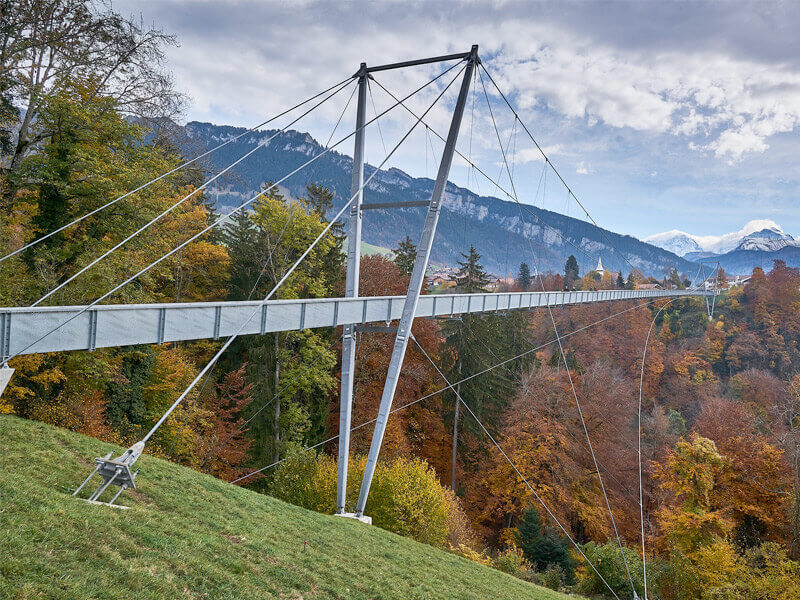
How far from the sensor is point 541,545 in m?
27.2

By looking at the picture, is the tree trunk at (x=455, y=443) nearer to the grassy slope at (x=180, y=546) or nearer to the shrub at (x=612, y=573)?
the shrub at (x=612, y=573)

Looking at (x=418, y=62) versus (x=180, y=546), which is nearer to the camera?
(x=180, y=546)

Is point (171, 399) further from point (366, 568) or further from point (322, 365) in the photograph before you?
point (366, 568)

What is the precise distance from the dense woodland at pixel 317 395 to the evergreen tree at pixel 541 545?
115 mm

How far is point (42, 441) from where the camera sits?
36.8 ft

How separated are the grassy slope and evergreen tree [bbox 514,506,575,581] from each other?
44.3 feet

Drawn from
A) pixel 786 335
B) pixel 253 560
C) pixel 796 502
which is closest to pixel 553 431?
pixel 796 502

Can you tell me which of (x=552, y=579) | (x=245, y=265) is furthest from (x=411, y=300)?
(x=245, y=265)

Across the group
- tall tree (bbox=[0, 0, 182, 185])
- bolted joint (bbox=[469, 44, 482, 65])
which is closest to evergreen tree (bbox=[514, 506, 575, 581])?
bolted joint (bbox=[469, 44, 482, 65])

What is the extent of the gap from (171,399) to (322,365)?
771cm

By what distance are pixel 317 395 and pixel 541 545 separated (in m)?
15.9

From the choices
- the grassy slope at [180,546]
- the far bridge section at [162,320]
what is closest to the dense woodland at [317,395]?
the grassy slope at [180,546]

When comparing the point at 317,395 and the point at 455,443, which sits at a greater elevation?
the point at 317,395

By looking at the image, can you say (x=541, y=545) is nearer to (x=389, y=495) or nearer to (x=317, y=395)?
(x=389, y=495)
